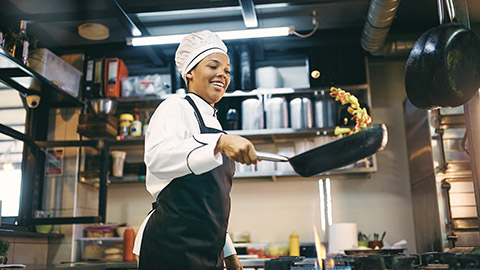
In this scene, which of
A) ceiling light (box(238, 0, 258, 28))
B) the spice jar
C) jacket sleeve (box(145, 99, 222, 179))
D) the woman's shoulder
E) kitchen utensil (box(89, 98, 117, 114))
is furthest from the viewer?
the spice jar

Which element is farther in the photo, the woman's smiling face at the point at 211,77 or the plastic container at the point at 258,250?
the plastic container at the point at 258,250

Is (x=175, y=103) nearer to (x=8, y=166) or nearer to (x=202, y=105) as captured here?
(x=202, y=105)

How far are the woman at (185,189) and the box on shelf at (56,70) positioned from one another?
276 cm

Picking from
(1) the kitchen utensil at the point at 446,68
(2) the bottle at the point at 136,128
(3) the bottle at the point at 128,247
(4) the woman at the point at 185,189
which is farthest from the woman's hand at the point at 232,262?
(2) the bottle at the point at 136,128

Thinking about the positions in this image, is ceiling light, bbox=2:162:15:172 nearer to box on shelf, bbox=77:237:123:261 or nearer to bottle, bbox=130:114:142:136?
box on shelf, bbox=77:237:123:261

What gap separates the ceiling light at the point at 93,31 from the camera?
420 cm

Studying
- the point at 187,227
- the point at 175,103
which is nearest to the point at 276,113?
the point at 175,103

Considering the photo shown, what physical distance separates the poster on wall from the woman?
305 centimetres

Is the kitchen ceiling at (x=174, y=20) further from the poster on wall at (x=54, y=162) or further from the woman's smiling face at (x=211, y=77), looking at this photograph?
the woman's smiling face at (x=211, y=77)

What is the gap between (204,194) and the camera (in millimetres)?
1455

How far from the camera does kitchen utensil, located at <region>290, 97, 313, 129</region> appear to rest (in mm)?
4281

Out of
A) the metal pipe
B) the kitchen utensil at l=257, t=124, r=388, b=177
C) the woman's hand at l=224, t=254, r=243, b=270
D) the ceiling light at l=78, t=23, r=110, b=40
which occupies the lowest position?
the woman's hand at l=224, t=254, r=243, b=270

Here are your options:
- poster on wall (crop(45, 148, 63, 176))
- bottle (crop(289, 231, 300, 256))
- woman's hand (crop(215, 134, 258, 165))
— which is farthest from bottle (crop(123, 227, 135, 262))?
woman's hand (crop(215, 134, 258, 165))

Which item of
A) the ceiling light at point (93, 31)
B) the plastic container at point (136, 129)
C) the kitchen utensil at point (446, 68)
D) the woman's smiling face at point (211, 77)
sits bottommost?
the woman's smiling face at point (211, 77)
